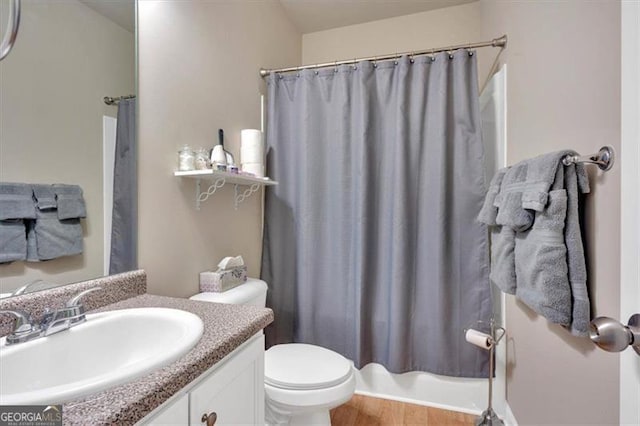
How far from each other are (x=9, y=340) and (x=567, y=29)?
177cm

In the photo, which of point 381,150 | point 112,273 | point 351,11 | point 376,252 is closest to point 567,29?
point 381,150

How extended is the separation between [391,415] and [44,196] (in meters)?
1.87

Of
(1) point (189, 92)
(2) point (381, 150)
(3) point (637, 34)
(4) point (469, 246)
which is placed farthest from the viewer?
(2) point (381, 150)

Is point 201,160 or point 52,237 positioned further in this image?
point 201,160

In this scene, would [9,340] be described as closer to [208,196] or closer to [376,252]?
[208,196]

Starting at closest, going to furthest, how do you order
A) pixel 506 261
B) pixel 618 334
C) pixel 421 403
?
pixel 618 334
pixel 506 261
pixel 421 403

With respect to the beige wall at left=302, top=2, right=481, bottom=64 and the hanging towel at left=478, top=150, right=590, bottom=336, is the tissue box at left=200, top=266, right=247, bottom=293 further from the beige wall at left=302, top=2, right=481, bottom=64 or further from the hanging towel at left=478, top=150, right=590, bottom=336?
the beige wall at left=302, top=2, right=481, bottom=64

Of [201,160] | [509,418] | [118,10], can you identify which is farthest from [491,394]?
[118,10]

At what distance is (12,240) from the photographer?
0.79 meters

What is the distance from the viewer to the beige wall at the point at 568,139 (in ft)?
2.49

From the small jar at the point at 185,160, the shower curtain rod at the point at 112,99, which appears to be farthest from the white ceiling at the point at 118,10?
the small jar at the point at 185,160

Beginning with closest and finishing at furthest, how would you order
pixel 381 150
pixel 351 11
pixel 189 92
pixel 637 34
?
pixel 637 34
pixel 189 92
pixel 381 150
pixel 351 11

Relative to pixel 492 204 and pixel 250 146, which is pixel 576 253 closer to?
pixel 492 204

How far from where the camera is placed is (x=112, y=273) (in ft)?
3.36
